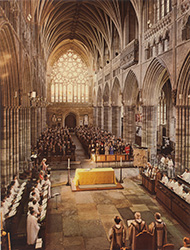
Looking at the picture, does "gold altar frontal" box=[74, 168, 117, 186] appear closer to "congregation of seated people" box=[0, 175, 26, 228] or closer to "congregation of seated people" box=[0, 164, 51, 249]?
"congregation of seated people" box=[0, 164, 51, 249]

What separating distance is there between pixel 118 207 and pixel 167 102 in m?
20.1

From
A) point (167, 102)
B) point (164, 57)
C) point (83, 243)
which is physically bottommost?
point (83, 243)

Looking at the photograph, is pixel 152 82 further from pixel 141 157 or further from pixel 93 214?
pixel 93 214

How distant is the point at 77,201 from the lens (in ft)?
34.1

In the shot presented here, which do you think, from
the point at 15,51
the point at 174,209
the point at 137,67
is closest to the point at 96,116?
the point at 137,67

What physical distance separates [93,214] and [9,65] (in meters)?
8.06

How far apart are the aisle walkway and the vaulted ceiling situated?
16.1 m

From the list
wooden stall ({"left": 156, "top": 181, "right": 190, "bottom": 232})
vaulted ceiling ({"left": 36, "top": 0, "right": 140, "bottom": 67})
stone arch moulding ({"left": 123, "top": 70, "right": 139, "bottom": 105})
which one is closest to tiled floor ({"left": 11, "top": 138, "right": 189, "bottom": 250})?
wooden stall ({"left": 156, "top": 181, "right": 190, "bottom": 232})

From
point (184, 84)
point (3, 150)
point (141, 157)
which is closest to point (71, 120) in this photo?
point (141, 157)

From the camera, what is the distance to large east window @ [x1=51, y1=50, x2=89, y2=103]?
150 feet

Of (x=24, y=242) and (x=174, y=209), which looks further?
(x=174, y=209)

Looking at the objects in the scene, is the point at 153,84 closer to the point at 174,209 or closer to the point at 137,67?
the point at 137,67

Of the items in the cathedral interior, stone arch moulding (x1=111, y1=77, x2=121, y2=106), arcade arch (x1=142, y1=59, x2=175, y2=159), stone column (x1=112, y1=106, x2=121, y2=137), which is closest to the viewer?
the cathedral interior

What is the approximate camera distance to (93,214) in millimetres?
9070
